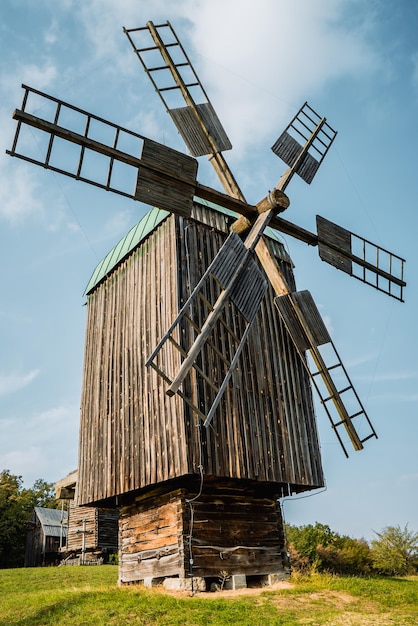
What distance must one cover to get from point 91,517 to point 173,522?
1928cm

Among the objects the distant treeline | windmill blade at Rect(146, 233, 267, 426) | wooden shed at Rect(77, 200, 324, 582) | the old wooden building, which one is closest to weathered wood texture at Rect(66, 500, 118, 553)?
→ the old wooden building

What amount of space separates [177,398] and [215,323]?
1.83m

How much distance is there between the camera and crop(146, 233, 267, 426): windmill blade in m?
8.07

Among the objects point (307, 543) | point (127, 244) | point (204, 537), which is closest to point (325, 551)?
point (307, 543)

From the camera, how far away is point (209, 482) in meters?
11.3

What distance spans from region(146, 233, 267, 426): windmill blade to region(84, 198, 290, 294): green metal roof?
2312 mm

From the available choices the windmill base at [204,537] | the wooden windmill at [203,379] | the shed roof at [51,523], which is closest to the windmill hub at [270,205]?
the wooden windmill at [203,379]

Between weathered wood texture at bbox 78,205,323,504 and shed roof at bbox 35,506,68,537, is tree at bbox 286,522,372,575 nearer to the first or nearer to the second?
weathered wood texture at bbox 78,205,323,504

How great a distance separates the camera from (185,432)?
34.4 feet

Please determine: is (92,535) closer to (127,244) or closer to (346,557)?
(346,557)

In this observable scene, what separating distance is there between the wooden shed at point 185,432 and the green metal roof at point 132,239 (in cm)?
6

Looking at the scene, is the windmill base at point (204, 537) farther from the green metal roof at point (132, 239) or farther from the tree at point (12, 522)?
the tree at point (12, 522)

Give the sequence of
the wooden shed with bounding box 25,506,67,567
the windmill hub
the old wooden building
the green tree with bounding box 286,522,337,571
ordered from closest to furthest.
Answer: the windmill hub, the green tree with bounding box 286,522,337,571, the old wooden building, the wooden shed with bounding box 25,506,67,567

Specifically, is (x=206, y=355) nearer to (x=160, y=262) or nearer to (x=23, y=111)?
→ (x=160, y=262)
